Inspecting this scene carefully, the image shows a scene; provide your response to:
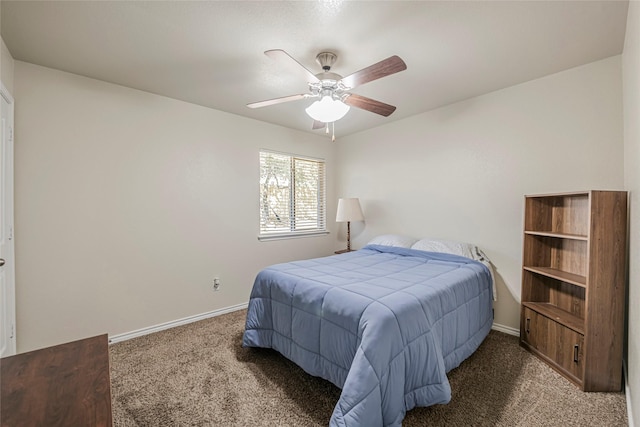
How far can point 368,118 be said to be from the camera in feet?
11.9

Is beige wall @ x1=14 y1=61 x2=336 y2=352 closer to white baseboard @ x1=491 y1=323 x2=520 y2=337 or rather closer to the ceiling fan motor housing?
the ceiling fan motor housing

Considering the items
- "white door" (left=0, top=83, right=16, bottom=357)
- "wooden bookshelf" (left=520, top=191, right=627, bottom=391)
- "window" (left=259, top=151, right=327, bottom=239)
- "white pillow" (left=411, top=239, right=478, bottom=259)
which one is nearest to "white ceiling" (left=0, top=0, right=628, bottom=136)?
"white door" (left=0, top=83, right=16, bottom=357)

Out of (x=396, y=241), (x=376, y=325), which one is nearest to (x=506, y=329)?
(x=396, y=241)

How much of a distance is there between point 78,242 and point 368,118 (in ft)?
11.3

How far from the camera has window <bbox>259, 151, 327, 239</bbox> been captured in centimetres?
382

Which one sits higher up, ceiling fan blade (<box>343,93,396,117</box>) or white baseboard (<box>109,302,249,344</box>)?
ceiling fan blade (<box>343,93,396,117</box>)

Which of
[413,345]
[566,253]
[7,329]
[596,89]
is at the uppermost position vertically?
[596,89]

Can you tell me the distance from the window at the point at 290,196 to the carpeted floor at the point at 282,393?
5.90ft

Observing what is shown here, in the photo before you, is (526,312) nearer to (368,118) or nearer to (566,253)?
(566,253)

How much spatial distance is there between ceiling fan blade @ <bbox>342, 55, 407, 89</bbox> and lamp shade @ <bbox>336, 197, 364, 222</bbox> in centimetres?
217

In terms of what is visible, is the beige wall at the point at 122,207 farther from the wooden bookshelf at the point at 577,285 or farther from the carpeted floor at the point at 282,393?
the wooden bookshelf at the point at 577,285

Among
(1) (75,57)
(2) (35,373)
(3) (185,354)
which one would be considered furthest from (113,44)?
(3) (185,354)

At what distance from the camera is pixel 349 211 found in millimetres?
3969

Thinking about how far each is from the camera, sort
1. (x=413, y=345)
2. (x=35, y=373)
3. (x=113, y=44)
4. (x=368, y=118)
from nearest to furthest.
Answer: (x=35, y=373)
(x=413, y=345)
(x=113, y=44)
(x=368, y=118)
